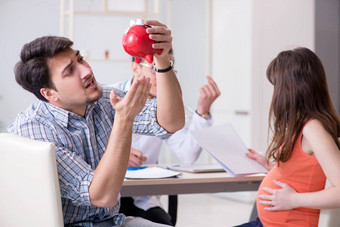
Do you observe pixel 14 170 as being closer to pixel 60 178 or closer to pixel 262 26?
pixel 60 178

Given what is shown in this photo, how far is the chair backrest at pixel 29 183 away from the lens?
1.32 meters

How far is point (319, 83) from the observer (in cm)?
175

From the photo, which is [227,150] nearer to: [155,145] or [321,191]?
[321,191]

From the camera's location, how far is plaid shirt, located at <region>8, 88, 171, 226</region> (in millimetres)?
1439

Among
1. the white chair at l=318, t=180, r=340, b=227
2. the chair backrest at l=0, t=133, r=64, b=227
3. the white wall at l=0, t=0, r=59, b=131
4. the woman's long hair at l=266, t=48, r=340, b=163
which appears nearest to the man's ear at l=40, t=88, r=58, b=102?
the chair backrest at l=0, t=133, r=64, b=227

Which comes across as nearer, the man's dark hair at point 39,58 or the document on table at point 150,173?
the man's dark hair at point 39,58

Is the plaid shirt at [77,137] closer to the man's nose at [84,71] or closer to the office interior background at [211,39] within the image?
the man's nose at [84,71]

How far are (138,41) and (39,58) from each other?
35cm

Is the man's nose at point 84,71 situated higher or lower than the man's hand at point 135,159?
higher

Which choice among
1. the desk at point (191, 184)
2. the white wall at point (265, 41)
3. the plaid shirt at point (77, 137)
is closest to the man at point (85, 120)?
the plaid shirt at point (77, 137)

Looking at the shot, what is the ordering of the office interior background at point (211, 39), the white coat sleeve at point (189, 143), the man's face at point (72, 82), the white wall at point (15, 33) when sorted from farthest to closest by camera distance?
the white wall at point (15, 33), the office interior background at point (211, 39), the white coat sleeve at point (189, 143), the man's face at point (72, 82)

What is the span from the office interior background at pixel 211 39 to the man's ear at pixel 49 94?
2.69 m

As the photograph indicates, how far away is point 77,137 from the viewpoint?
159 cm

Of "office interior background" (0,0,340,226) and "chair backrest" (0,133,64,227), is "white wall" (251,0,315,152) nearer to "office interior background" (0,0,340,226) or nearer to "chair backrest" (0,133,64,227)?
"office interior background" (0,0,340,226)
